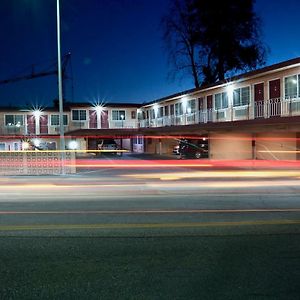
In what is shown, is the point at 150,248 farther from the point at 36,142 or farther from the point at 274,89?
the point at 36,142

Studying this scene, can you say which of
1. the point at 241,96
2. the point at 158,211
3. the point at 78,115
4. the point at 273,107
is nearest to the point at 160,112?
the point at 78,115

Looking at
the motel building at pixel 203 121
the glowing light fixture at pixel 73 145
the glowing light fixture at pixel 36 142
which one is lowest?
the glowing light fixture at pixel 73 145

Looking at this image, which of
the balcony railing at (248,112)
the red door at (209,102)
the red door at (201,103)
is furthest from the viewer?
the red door at (201,103)

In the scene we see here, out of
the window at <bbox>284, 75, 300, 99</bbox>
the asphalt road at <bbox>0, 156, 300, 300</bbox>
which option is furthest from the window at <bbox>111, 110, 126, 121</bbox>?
the asphalt road at <bbox>0, 156, 300, 300</bbox>

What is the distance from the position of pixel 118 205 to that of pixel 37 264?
576 centimetres

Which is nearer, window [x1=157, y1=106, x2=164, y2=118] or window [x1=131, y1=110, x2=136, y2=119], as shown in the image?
window [x1=157, y1=106, x2=164, y2=118]

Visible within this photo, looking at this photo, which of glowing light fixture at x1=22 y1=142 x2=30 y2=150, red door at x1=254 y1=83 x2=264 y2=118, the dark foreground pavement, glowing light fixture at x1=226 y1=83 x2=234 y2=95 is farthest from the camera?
glowing light fixture at x1=22 y1=142 x2=30 y2=150

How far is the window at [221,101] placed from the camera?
110 ft

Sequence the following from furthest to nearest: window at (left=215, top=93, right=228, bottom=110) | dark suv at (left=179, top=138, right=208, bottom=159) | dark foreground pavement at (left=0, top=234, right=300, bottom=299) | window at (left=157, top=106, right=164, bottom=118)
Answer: window at (left=157, top=106, right=164, bottom=118), dark suv at (left=179, top=138, right=208, bottom=159), window at (left=215, top=93, right=228, bottom=110), dark foreground pavement at (left=0, top=234, right=300, bottom=299)

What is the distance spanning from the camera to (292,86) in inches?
1029

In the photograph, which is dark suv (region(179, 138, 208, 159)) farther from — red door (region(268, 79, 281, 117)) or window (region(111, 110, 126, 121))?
window (region(111, 110, 126, 121))

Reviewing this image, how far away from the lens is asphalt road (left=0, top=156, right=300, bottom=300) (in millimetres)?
5648

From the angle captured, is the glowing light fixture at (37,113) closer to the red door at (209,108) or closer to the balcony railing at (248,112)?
the balcony railing at (248,112)

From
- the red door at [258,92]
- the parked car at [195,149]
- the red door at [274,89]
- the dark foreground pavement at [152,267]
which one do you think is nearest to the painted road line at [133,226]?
the dark foreground pavement at [152,267]
